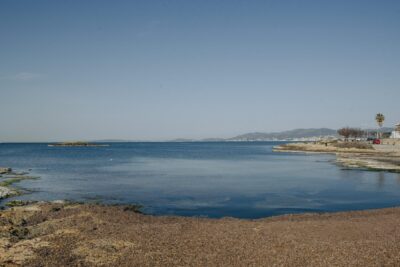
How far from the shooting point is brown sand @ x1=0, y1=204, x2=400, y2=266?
15.4 metres

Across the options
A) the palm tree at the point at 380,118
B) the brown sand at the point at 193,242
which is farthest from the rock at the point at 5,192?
the palm tree at the point at 380,118

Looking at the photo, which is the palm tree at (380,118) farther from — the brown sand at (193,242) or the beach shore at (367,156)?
the brown sand at (193,242)

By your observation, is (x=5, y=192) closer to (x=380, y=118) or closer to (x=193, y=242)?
(x=193, y=242)

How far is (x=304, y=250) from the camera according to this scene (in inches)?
648

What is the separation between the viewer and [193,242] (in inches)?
707

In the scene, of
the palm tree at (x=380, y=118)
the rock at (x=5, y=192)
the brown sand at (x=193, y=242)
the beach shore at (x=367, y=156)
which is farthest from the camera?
the palm tree at (x=380, y=118)

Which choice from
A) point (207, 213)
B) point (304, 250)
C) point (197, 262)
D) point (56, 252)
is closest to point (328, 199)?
point (207, 213)

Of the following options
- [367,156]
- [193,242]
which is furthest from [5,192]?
[367,156]

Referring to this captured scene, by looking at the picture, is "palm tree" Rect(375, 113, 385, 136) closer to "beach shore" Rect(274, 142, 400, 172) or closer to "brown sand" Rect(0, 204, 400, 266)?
"beach shore" Rect(274, 142, 400, 172)

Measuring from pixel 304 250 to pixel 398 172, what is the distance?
4788cm

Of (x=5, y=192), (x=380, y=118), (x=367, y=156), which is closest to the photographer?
(x=5, y=192)

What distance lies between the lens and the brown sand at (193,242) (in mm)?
15406

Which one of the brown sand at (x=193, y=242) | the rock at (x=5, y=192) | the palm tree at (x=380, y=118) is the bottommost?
the rock at (x=5, y=192)

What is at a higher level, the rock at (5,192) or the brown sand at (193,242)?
the brown sand at (193,242)
